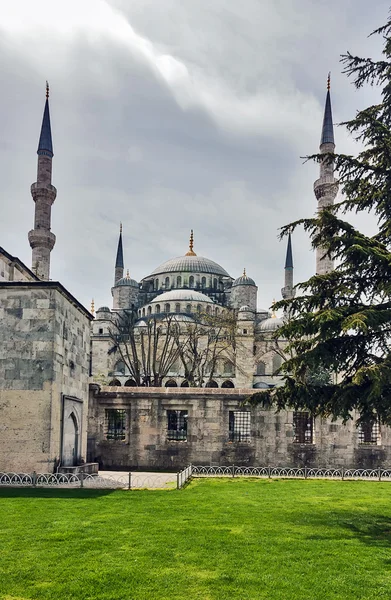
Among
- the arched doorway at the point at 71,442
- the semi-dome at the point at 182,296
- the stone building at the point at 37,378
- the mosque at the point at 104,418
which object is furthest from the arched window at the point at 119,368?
the stone building at the point at 37,378

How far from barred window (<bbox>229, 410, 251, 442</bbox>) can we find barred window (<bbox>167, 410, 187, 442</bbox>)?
1438mm

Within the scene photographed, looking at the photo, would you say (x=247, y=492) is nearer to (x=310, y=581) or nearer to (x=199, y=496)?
(x=199, y=496)

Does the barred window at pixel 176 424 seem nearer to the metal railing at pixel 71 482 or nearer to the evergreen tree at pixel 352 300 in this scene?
the metal railing at pixel 71 482

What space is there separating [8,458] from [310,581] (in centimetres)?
900

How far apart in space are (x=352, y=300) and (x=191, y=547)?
182 inches

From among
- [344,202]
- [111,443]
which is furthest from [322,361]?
[111,443]

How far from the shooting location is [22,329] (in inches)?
508

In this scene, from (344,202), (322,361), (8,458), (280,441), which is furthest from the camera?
(280,441)

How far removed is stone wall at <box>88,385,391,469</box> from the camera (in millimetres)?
16031

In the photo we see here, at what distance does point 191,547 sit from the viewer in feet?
21.3

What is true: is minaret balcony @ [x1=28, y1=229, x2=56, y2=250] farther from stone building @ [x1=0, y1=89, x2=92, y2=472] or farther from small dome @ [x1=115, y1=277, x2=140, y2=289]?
small dome @ [x1=115, y1=277, x2=140, y2=289]

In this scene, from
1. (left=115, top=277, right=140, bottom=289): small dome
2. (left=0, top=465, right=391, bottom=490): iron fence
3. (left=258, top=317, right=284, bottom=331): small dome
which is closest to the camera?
(left=0, top=465, right=391, bottom=490): iron fence

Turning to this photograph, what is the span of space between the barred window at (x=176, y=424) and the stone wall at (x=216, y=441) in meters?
0.19

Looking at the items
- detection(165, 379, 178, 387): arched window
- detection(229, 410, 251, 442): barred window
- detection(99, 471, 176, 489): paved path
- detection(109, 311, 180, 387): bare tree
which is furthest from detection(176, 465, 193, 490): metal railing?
detection(165, 379, 178, 387): arched window
